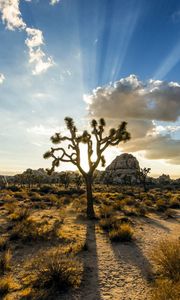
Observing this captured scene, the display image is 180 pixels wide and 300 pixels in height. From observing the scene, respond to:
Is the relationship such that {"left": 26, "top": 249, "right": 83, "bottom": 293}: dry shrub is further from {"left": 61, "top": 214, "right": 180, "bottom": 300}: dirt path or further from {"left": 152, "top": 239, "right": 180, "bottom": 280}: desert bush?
{"left": 152, "top": 239, "right": 180, "bottom": 280}: desert bush

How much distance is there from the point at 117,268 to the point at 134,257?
1232 mm

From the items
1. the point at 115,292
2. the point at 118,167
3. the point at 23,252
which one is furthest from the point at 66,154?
the point at 118,167

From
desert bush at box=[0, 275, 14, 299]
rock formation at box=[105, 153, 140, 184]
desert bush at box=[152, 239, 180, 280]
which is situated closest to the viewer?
desert bush at box=[0, 275, 14, 299]

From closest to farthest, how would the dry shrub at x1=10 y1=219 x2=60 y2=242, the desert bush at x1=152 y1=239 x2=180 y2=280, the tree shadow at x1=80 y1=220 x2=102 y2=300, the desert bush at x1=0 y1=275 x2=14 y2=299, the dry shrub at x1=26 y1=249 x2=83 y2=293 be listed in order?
the desert bush at x1=0 y1=275 x2=14 y2=299, the tree shadow at x1=80 y1=220 x2=102 y2=300, the dry shrub at x1=26 y1=249 x2=83 y2=293, the desert bush at x1=152 y1=239 x2=180 y2=280, the dry shrub at x1=10 y1=219 x2=60 y2=242

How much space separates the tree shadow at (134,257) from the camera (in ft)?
23.2

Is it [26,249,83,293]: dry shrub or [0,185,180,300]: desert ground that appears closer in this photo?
[0,185,180,300]: desert ground

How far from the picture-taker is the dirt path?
5801 millimetres

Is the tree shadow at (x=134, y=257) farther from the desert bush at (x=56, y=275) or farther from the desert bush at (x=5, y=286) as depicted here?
the desert bush at (x=5, y=286)

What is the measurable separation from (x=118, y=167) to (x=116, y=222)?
133557 millimetres

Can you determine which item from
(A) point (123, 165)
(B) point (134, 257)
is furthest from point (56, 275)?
(A) point (123, 165)

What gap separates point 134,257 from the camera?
27.9ft

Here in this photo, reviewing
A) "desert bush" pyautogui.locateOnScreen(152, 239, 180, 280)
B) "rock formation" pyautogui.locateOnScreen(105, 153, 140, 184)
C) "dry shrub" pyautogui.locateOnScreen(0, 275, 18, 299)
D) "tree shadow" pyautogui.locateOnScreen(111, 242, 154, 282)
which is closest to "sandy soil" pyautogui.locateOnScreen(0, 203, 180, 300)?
"tree shadow" pyautogui.locateOnScreen(111, 242, 154, 282)

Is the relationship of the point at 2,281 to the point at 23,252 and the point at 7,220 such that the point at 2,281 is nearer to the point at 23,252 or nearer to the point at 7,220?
the point at 23,252

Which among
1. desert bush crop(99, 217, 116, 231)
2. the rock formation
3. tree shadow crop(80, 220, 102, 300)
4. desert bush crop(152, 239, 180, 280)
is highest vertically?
the rock formation
